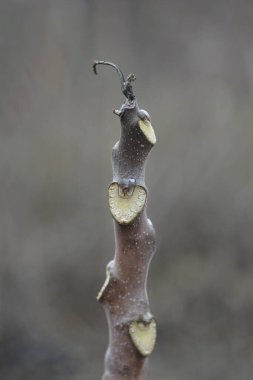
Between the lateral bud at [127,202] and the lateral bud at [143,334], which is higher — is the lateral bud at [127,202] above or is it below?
above

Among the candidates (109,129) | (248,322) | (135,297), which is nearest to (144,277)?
(135,297)

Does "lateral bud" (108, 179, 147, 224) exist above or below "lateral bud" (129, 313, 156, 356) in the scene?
above

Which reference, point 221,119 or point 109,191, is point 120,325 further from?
point 221,119

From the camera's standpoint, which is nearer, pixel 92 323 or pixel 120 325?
pixel 120 325

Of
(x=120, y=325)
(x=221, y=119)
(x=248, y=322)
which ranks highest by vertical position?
(x=221, y=119)

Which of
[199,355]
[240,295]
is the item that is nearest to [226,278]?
[240,295]

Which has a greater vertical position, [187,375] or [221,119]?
[221,119]

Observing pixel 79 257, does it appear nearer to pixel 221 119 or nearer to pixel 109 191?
pixel 221 119
